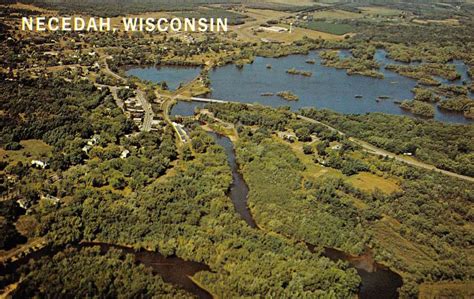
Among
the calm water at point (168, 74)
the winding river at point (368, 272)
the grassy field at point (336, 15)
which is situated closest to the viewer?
the winding river at point (368, 272)

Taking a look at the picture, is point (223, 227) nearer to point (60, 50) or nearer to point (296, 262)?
point (296, 262)

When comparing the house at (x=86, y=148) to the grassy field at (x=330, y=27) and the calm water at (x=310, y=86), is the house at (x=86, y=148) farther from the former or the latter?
the grassy field at (x=330, y=27)

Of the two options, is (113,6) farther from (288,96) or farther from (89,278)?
(89,278)

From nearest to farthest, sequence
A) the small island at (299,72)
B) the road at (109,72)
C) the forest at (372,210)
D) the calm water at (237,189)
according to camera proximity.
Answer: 1. the forest at (372,210)
2. the calm water at (237,189)
3. the road at (109,72)
4. the small island at (299,72)

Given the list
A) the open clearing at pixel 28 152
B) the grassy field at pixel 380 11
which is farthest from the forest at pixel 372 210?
the grassy field at pixel 380 11

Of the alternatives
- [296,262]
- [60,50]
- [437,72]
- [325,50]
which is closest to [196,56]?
[60,50]

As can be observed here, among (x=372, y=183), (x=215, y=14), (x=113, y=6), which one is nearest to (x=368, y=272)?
(x=372, y=183)
